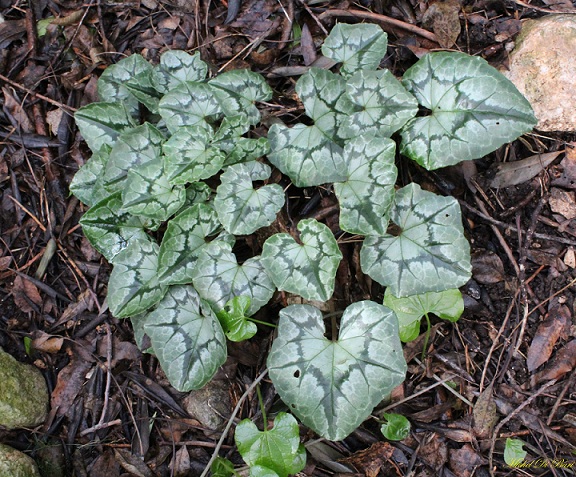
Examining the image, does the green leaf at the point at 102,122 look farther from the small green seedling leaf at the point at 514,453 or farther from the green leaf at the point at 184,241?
the small green seedling leaf at the point at 514,453

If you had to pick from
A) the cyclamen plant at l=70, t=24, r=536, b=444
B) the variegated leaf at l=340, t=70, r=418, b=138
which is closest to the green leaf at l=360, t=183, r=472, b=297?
the cyclamen plant at l=70, t=24, r=536, b=444

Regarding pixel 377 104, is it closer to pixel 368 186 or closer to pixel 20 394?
pixel 368 186

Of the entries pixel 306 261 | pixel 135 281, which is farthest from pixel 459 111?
pixel 135 281

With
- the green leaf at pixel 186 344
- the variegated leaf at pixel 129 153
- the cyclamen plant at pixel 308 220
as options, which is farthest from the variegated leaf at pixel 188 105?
the green leaf at pixel 186 344

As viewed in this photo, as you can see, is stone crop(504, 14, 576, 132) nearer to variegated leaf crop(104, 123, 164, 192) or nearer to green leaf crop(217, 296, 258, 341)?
green leaf crop(217, 296, 258, 341)

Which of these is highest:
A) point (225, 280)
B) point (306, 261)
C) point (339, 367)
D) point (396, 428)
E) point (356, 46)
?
point (356, 46)

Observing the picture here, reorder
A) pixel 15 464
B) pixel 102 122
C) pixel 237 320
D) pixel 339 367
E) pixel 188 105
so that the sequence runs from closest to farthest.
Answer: pixel 339 367
pixel 237 320
pixel 15 464
pixel 188 105
pixel 102 122
